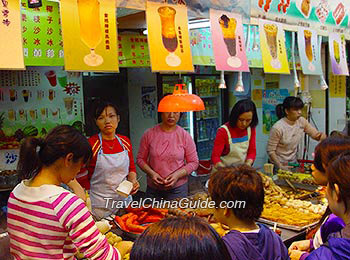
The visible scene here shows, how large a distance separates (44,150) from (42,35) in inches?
97.6

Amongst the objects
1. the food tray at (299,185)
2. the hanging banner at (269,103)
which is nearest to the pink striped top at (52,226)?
the food tray at (299,185)

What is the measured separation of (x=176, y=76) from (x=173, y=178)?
2868 mm

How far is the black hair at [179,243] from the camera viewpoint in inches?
40.0

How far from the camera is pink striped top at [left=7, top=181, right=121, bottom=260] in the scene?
1.70 m

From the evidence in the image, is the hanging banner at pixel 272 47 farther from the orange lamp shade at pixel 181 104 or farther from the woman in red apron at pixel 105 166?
the woman in red apron at pixel 105 166

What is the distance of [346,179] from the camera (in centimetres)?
179

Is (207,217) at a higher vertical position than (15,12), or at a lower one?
lower

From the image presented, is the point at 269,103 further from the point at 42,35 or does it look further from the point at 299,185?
the point at 42,35

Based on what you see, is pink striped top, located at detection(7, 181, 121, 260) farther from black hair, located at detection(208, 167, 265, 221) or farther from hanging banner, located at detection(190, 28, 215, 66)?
hanging banner, located at detection(190, 28, 215, 66)

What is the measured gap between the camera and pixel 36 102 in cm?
525

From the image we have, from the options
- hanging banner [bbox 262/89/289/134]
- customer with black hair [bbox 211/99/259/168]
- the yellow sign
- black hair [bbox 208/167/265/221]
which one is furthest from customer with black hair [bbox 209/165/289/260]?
the yellow sign

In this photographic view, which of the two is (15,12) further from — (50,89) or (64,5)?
(50,89)

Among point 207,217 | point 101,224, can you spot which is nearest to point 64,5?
point 101,224

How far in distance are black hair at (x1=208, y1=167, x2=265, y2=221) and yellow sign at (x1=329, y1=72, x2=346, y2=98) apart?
237 inches
